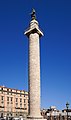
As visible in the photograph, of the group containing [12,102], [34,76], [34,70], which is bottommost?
[34,76]

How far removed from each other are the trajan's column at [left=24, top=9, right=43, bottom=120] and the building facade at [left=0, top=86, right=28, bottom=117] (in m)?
45.9

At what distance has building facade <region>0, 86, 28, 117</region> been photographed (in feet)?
238

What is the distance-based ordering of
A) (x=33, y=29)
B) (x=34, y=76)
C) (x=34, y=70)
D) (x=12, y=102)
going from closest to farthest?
1. (x=34, y=76)
2. (x=34, y=70)
3. (x=33, y=29)
4. (x=12, y=102)

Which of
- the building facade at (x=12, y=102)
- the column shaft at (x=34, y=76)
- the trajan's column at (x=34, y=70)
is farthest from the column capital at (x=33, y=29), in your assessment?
the building facade at (x=12, y=102)

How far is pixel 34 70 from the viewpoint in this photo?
27.5 m

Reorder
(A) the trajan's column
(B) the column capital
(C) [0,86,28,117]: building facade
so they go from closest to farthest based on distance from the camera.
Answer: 1. (A) the trajan's column
2. (B) the column capital
3. (C) [0,86,28,117]: building facade

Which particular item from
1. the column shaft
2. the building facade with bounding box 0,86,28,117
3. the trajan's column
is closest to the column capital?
the trajan's column

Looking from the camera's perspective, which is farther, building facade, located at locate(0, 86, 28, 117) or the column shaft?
building facade, located at locate(0, 86, 28, 117)

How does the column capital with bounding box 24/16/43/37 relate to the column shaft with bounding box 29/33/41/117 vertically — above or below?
above

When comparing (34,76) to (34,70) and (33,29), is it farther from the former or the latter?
(33,29)

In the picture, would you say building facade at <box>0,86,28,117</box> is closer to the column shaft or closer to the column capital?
the column capital

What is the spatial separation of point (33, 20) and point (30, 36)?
2.67 m

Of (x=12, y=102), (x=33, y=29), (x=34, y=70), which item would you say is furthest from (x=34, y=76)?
(x=12, y=102)

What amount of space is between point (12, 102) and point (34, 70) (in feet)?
166
